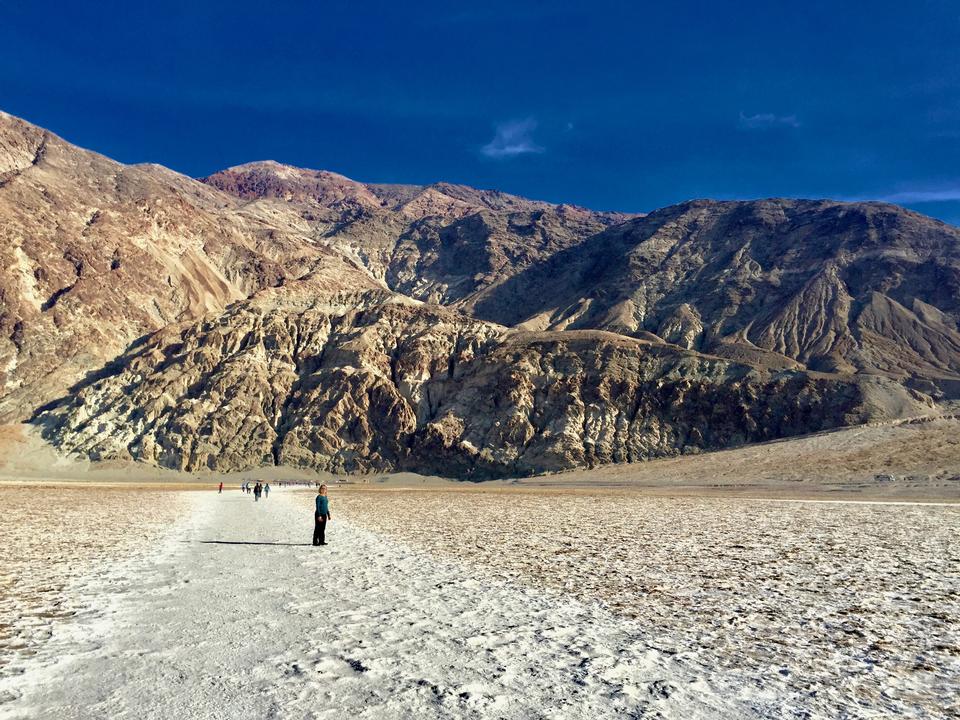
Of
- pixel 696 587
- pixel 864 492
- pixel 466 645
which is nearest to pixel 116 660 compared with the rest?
pixel 466 645

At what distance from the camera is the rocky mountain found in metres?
90.1

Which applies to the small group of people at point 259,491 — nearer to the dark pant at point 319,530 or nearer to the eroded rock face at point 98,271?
the dark pant at point 319,530

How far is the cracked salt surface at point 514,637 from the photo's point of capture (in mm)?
5031

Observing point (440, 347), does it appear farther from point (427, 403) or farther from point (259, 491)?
point (259, 491)

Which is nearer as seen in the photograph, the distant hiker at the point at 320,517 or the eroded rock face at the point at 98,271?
the distant hiker at the point at 320,517

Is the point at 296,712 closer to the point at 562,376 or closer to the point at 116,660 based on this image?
the point at 116,660

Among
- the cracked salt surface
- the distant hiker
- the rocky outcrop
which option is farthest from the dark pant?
the rocky outcrop

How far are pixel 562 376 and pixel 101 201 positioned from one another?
437ft

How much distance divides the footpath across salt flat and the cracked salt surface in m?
0.03

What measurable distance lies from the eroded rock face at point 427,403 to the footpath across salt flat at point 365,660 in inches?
3052

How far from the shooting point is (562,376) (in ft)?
319

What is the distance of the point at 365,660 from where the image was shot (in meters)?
6.09

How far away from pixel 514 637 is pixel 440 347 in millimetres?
103065

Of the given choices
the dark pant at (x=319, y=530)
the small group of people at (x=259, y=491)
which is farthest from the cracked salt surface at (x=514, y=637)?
the small group of people at (x=259, y=491)
